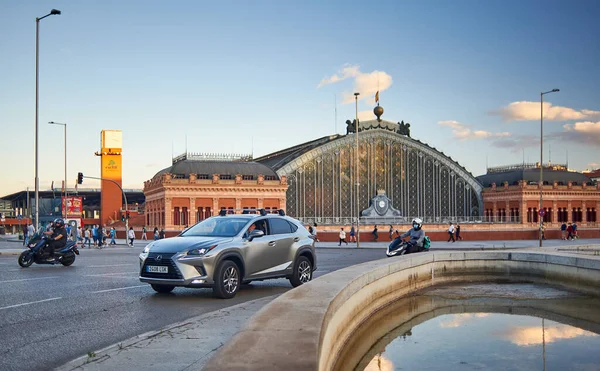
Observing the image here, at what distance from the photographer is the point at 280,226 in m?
15.4

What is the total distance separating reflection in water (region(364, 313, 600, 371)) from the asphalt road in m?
3.69

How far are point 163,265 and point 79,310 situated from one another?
6.97 feet

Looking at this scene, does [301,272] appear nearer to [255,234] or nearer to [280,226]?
[280,226]

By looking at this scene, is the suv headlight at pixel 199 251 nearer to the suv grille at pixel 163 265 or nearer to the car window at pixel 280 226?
the suv grille at pixel 163 265

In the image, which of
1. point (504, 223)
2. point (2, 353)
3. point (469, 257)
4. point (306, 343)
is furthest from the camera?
point (504, 223)

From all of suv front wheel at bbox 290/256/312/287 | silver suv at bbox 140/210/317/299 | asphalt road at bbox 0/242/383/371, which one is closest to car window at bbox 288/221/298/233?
silver suv at bbox 140/210/317/299

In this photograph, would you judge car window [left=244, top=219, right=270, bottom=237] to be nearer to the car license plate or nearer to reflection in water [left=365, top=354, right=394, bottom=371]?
the car license plate

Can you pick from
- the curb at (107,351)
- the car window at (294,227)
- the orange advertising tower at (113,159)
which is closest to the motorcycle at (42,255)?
the car window at (294,227)

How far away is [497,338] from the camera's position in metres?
10.9

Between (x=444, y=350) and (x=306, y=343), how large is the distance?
186 inches

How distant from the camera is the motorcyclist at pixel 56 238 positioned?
71.2 ft

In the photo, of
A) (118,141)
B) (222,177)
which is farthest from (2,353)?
(118,141)

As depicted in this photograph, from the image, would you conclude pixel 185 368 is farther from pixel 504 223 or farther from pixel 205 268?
pixel 504 223

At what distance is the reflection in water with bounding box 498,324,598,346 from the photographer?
10711mm
